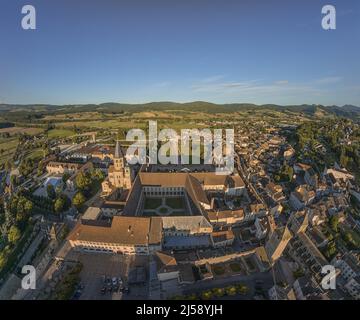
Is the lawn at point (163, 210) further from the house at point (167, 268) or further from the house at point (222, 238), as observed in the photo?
the house at point (167, 268)

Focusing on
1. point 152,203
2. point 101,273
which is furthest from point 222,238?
point 101,273

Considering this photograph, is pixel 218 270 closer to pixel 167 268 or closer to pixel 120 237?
pixel 167 268

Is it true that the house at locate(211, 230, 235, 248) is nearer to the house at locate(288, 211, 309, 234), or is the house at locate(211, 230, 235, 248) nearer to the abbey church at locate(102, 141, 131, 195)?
the house at locate(288, 211, 309, 234)

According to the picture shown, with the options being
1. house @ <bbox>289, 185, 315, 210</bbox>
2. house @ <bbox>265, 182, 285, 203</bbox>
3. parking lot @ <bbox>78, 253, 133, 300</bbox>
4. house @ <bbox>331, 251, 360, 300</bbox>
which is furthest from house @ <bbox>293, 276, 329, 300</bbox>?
parking lot @ <bbox>78, 253, 133, 300</bbox>

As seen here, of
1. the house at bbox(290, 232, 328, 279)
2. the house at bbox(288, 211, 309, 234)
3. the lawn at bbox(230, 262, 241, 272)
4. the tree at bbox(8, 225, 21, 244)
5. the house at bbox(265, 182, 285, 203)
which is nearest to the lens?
the lawn at bbox(230, 262, 241, 272)

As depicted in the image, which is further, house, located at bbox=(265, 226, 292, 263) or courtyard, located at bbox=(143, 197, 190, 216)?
courtyard, located at bbox=(143, 197, 190, 216)

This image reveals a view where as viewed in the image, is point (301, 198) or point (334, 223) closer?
point (334, 223)

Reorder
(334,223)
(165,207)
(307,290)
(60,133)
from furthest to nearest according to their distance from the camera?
(60,133) → (165,207) → (334,223) → (307,290)

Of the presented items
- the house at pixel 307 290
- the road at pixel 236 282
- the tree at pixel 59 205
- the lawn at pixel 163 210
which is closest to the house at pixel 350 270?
the house at pixel 307 290
